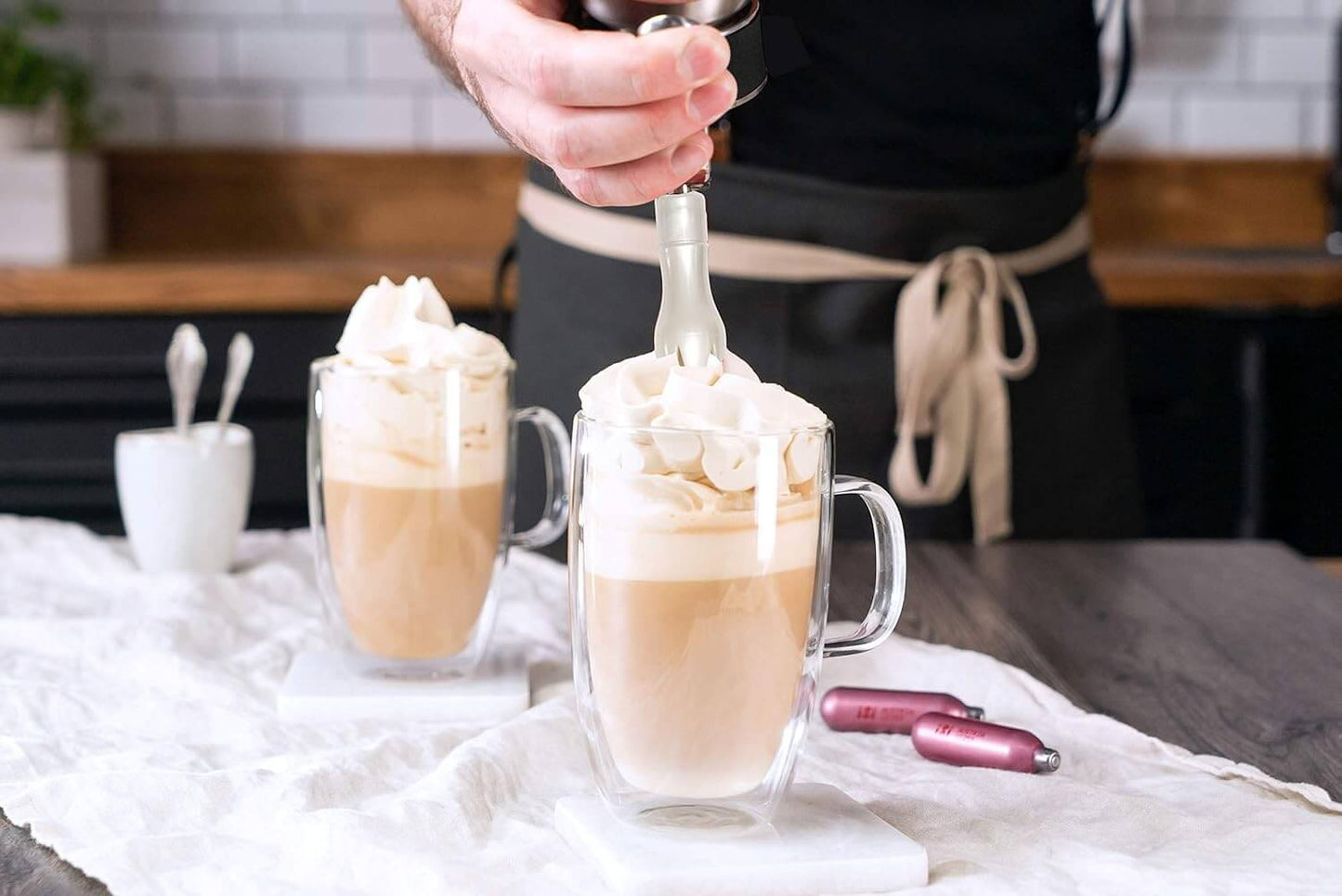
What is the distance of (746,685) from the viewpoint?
0.65 m

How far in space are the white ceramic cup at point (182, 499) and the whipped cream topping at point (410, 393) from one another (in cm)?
27

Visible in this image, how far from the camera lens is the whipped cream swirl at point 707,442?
2.01ft

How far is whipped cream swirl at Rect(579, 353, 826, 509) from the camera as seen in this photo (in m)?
0.61

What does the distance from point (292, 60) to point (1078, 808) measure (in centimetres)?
236

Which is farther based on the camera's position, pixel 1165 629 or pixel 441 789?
pixel 1165 629

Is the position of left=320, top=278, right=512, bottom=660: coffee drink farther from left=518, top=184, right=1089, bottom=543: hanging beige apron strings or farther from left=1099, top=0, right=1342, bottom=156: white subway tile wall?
left=1099, top=0, right=1342, bottom=156: white subway tile wall

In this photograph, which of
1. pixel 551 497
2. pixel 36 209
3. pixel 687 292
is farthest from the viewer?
pixel 36 209

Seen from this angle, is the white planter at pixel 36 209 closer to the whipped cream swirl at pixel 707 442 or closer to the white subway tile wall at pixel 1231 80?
the white subway tile wall at pixel 1231 80

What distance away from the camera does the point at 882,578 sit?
693 millimetres

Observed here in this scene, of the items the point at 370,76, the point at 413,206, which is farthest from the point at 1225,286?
the point at 370,76

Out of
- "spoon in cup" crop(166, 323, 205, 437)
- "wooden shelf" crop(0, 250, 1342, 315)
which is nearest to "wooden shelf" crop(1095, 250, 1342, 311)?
"wooden shelf" crop(0, 250, 1342, 315)

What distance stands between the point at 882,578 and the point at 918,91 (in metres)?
0.77

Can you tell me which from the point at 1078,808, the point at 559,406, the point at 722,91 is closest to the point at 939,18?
the point at 559,406

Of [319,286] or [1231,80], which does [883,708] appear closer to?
[319,286]
